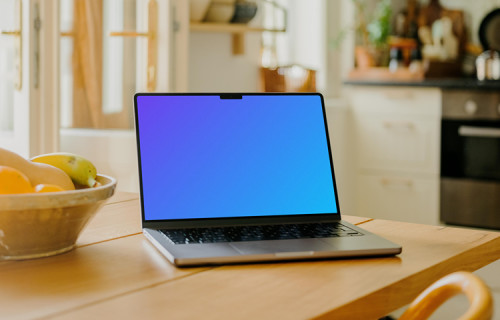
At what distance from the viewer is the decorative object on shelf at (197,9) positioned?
3279mm

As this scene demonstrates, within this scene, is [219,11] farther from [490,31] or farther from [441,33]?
[490,31]

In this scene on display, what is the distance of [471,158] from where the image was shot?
155 inches

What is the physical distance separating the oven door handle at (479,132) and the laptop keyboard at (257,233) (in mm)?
2855

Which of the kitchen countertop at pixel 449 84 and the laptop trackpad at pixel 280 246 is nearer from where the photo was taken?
the laptop trackpad at pixel 280 246

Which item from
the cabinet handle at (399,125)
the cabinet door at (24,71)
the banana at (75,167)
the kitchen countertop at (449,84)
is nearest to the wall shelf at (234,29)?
the cabinet door at (24,71)

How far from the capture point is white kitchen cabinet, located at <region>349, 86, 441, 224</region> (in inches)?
158

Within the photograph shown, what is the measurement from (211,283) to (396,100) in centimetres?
334

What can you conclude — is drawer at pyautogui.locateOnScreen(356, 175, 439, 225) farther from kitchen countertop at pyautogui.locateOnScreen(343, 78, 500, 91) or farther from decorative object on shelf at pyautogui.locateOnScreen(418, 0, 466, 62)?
decorative object on shelf at pyautogui.locateOnScreen(418, 0, 466, 62)

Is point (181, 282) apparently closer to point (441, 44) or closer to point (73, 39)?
point (73, 39)

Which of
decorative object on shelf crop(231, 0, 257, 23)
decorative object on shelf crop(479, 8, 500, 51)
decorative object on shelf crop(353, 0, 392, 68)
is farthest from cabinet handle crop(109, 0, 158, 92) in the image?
decorative object on shelf crop(479, 8, 500, 51)

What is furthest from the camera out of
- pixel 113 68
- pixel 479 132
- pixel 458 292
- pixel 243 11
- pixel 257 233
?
pixel 479 132

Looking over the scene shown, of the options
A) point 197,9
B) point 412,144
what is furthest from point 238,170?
point 412,144

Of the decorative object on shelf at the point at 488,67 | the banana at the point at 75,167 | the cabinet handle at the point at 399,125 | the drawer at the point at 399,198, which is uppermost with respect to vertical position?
the decorative object on shelf at the point at 488,67

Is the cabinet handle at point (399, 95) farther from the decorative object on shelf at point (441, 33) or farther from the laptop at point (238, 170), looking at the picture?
the laptop at point (238, 170)
